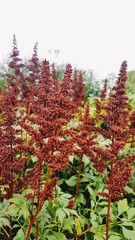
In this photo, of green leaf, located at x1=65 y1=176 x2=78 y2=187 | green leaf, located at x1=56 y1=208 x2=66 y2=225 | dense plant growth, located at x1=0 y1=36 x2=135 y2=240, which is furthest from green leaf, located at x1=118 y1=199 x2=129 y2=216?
green leaf, located at x1=56 y1=208 x2=66 y2=225

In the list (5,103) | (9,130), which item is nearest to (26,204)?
(9,130)

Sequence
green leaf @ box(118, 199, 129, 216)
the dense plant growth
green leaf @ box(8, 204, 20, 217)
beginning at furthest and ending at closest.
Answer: green leaf @ box(118, 199, 129, 216), green leaf @ box(8, 204, 20, 217), the dense plant growth

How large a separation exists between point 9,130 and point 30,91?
2493 millimetres

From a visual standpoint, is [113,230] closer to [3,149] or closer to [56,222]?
[56,222]

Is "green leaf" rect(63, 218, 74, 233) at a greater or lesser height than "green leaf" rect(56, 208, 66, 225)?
lesser

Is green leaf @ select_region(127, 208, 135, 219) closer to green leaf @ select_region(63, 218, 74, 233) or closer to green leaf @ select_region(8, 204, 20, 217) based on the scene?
green leaf @ select_region(63, 218, 74, 233)

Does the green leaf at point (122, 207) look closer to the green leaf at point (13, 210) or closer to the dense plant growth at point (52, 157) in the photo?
the dense plant growth at point (52, 157)

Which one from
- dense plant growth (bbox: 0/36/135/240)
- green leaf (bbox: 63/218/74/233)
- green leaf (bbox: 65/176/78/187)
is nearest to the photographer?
dense plant growth (bbox: 0/36/135/240)

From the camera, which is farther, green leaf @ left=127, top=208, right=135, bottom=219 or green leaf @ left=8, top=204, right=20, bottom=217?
green leaf @ left=127, top=208, right=135, bottom=219

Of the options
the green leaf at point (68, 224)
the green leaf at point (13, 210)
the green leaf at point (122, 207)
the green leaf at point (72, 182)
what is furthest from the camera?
the green leaf at point (72, 182)

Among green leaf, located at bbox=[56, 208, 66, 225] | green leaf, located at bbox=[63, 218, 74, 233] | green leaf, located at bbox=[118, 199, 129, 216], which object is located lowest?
green leaf, located at bbox=[63, 218, 74, 233]

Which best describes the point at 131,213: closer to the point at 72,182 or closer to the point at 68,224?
the point at 68,224

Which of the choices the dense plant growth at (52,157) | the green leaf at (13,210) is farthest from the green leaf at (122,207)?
the green leaf at (13,210)

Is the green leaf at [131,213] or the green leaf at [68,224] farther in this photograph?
the green leaf at [131,213]
